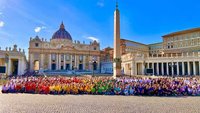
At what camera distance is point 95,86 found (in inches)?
526

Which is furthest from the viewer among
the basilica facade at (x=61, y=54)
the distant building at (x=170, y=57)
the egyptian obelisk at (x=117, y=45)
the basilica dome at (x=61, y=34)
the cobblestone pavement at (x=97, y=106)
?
the basilica dome at (x=61, y=34)

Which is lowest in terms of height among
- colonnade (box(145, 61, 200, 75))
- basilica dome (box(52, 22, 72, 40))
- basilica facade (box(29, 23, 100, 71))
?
colonnade (box(145, 61, 200, 75))

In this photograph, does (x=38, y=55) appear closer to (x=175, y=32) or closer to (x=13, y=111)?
(x=175, y=32)

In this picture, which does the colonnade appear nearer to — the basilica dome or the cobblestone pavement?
the cobblestone pavement

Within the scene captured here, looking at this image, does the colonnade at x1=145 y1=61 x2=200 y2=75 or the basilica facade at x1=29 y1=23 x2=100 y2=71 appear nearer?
the colonnade at x1=145 y1=61 x2=200 y2=75

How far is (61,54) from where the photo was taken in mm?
79875

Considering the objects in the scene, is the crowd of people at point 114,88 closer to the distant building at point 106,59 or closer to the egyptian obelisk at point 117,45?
the egyptian obelisk at point 117,45

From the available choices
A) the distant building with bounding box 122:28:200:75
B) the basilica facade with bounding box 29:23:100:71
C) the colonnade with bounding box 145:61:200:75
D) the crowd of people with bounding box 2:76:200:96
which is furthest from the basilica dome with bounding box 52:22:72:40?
the crowd of people with bounding box 2:76:200:96

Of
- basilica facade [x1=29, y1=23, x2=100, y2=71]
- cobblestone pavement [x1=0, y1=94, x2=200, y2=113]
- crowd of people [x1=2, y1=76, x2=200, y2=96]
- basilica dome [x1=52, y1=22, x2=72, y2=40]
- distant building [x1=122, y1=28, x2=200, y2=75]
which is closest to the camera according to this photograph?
cobblestone pavement [x1=0, y1=94, x2=200, y2=113]

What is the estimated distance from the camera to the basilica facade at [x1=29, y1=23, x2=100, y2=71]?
76750 millimetres

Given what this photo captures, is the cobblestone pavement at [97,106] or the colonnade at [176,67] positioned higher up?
the colonnade at [176,67]

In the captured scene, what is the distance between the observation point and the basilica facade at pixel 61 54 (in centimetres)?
7675

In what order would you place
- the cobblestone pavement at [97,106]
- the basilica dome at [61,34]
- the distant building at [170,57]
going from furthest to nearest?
the basilica dome at [61,34] < the distant building at [170,57] < the cobblestone pavement at [97,106]

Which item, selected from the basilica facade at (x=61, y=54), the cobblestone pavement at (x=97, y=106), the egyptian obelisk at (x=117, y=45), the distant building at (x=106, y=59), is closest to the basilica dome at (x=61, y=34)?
the basilica facade at (x=61, y=54)
